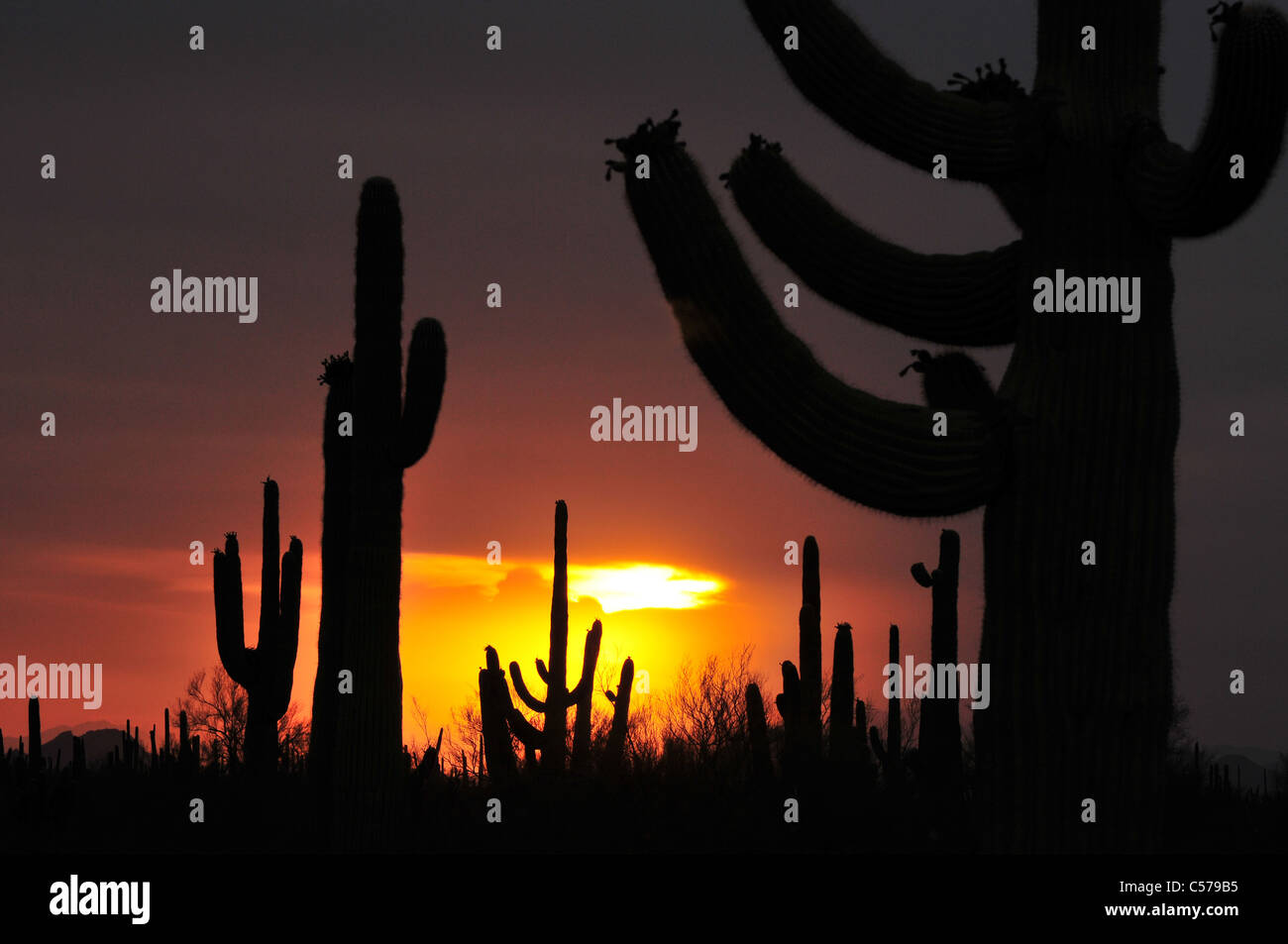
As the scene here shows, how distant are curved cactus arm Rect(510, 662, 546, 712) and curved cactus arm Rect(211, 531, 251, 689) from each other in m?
A: 5.04

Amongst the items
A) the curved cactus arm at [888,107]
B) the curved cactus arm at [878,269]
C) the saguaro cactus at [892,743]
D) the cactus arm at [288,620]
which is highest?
the curved cactus arm at [888,107]

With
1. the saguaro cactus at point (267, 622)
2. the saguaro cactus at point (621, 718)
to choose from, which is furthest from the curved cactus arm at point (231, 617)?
the saguaro cactus at point (621, 718)

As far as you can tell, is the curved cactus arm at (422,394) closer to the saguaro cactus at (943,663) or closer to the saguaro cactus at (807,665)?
the saguaro cactus at (943,663)

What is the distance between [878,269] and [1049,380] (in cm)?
123

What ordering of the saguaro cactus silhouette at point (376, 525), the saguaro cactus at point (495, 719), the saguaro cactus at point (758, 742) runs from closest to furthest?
the saguaro cactus silhouette at point (376, 525) < the saguaro cactus at point (758, 742) < the saguaro cactus at point (495, 719)

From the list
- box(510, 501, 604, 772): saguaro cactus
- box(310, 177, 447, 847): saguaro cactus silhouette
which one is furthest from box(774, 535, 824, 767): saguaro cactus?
box(310, 177, 447, 847): saguaro cactus silhouette

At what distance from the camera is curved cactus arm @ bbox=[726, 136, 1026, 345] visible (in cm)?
841

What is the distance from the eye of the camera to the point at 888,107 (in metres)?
8.05

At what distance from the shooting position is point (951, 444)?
25.1 feet

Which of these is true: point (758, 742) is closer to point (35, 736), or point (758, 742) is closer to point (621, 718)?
point (621, 718)

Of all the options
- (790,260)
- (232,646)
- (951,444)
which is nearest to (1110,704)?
(951,444)

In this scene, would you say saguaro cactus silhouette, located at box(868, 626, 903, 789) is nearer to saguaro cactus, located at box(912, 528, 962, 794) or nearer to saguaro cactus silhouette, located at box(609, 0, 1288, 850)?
saguaro cactus, located at box(912, 528, 962, 794)

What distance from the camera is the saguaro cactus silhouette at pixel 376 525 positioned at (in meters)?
14.1

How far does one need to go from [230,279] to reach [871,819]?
11134mm
